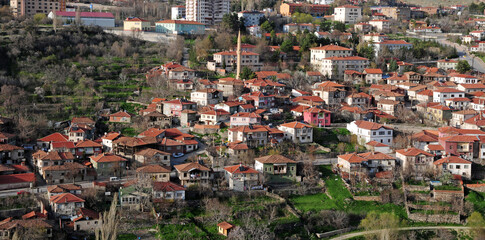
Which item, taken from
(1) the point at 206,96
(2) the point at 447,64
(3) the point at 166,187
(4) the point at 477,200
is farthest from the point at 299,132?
(2) the point at 447,64

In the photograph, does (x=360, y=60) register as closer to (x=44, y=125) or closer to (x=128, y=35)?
(x=128, y=35)

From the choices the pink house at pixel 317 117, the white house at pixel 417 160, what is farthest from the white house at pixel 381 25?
the white house at pixel 417 160

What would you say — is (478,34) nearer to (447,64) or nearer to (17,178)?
(447,64)

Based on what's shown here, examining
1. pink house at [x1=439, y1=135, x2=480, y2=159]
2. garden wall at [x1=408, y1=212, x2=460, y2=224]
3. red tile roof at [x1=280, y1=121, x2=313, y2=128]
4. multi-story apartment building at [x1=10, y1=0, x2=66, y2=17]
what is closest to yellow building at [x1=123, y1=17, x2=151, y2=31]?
multi-story apartment building at [x1=10, y1=0, x2=66, y2=17]

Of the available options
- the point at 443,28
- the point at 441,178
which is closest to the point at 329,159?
the point at 441,178

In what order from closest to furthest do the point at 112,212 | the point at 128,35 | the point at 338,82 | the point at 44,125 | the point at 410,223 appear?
the point at 112,212
the point at 410,223
the point at 44,125
the point at 338,82
the point at 128,35

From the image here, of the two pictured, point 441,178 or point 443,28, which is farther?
point 443,28
